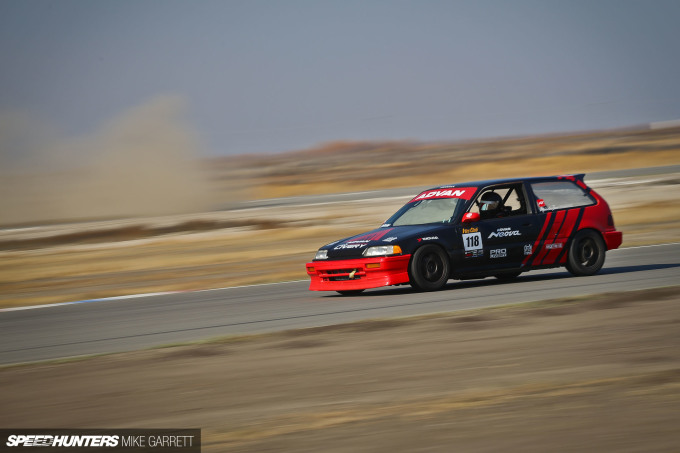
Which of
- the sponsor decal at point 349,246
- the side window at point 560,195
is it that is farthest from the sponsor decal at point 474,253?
→ the sponsor decal at point 349,246

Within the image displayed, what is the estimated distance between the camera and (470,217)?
1122cm

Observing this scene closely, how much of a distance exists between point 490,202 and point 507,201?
2.47 ft

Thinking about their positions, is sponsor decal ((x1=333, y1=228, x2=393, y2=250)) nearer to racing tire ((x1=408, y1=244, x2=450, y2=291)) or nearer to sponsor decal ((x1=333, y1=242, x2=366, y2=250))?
sponsor decal ((x1=333, y1=242, x2=366, y2=250))

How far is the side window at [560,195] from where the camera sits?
12.1 metres

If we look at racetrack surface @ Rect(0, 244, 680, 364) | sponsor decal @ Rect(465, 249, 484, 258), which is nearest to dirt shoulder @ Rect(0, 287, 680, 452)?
racetrack surface @ Rect(0, 244, 680, 364)

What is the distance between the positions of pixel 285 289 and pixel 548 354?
22.3 ft

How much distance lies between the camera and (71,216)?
4278 centimetres

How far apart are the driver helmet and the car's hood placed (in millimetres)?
727

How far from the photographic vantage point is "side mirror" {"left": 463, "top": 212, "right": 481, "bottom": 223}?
36.7ft

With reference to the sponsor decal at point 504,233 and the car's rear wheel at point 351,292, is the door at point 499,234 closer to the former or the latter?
the sponsor decal at point 504,233

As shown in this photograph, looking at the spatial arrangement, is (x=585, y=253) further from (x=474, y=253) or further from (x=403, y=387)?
(x=403, y=387)

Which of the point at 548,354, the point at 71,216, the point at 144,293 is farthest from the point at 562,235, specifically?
the point at 71,216

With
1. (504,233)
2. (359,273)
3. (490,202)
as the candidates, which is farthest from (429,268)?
(490,202)

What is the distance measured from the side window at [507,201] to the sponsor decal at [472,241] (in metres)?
0.41
